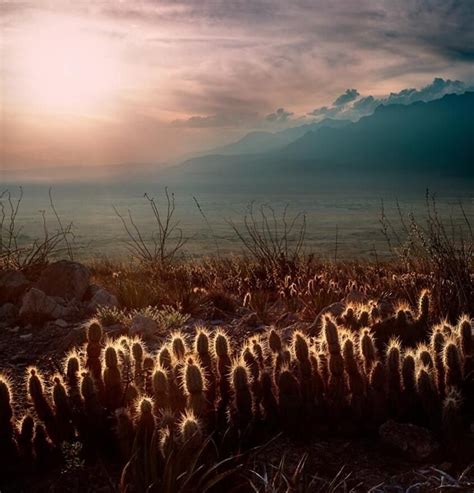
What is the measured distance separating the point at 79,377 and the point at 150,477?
129 centimetres

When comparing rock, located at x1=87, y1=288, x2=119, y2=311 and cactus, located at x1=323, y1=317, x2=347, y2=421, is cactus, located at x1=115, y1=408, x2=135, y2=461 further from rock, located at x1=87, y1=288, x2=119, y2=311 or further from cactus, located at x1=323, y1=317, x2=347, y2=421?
rock, located at x1=87, y1=288, x2=119, y2=311

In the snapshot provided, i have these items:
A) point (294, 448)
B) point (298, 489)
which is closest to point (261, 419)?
point (294, 448)

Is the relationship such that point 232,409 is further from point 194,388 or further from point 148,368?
point 148,368

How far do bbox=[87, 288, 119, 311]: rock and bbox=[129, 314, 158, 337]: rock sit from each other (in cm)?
Answer: 166

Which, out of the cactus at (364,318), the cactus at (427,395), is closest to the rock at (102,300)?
the cactus at (364,318)

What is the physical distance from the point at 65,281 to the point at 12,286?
733 millimetres

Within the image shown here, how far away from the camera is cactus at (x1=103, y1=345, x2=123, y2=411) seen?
4070mm

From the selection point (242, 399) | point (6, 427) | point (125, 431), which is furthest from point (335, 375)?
point (6, 427)

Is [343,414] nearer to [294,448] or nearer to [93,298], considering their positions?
[294,448]

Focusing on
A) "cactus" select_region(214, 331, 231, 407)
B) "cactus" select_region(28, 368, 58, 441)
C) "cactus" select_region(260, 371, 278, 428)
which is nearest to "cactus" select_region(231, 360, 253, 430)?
"cactus" select_region(260, 371, 278, 428)

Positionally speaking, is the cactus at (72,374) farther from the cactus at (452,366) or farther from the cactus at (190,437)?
the cactus at (452,366)

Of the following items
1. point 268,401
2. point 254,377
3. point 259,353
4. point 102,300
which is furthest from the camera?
point 102,300

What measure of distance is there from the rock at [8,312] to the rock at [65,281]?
71cm

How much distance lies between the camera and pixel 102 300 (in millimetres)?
8930
